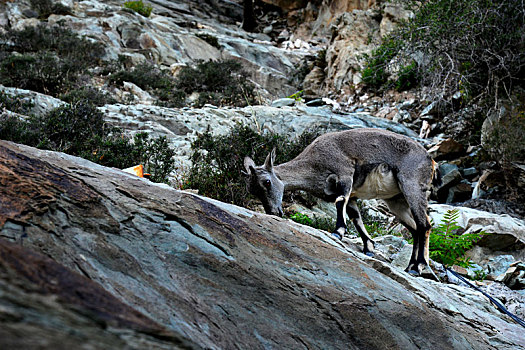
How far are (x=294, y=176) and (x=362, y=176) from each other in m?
0.95

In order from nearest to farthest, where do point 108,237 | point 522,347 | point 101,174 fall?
point 108,237 < point 101,174 < point 522,347

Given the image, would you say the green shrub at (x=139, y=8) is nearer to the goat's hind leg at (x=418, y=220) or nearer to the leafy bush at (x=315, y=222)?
the leafy bush at (x=315, y=222)

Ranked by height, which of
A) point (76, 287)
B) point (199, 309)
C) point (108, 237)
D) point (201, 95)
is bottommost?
point (201, 95)

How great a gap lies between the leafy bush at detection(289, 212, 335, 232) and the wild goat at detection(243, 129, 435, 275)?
122 centimetres

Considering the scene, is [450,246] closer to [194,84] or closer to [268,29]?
[194,84]

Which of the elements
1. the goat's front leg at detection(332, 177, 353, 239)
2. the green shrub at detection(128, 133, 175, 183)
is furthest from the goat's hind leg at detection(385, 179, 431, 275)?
the green shrub at detection(128, 133, 175, 183)

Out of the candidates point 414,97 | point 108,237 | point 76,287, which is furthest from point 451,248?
point 414,97

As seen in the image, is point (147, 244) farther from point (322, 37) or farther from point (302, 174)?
point (322, 37)

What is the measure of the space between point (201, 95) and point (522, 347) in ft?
41.5

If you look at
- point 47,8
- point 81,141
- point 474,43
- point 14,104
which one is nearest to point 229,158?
point 81,141

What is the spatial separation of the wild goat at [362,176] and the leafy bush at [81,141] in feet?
7.52

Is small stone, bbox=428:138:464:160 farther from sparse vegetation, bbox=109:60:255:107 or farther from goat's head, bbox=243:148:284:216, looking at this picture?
goat's head, bbox=243:148:284:216

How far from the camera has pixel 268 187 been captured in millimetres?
6180

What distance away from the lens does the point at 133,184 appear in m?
3.31
